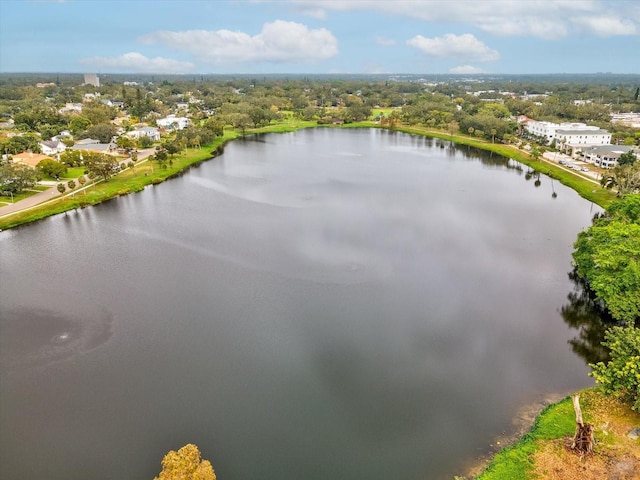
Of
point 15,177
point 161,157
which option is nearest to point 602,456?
point 15,177

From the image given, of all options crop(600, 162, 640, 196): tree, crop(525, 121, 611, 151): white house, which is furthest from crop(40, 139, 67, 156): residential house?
crop(525, 121, 611, 151): white house

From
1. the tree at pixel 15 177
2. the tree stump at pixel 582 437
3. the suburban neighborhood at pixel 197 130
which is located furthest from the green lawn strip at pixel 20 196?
the tree stump at pixel 582 437

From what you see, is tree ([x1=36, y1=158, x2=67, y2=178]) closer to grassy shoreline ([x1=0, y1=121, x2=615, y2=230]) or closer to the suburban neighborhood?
the suburban neighborhood

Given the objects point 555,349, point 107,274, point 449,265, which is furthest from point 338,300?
point 107,274

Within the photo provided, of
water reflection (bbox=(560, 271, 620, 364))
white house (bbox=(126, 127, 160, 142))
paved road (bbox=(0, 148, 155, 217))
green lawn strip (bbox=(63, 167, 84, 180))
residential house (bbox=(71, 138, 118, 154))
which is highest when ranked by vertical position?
white house (bbox=(126, 127, 160, 142))

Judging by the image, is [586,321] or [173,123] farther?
[173,123]

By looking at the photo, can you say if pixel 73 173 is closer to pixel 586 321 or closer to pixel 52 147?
pixel 52 147

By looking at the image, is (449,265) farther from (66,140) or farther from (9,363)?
(66,140)

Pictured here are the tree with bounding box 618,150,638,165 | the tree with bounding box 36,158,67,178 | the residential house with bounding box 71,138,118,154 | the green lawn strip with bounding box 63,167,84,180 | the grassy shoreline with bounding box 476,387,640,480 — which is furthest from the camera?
the residential house with bounding box 71,138,118,154
